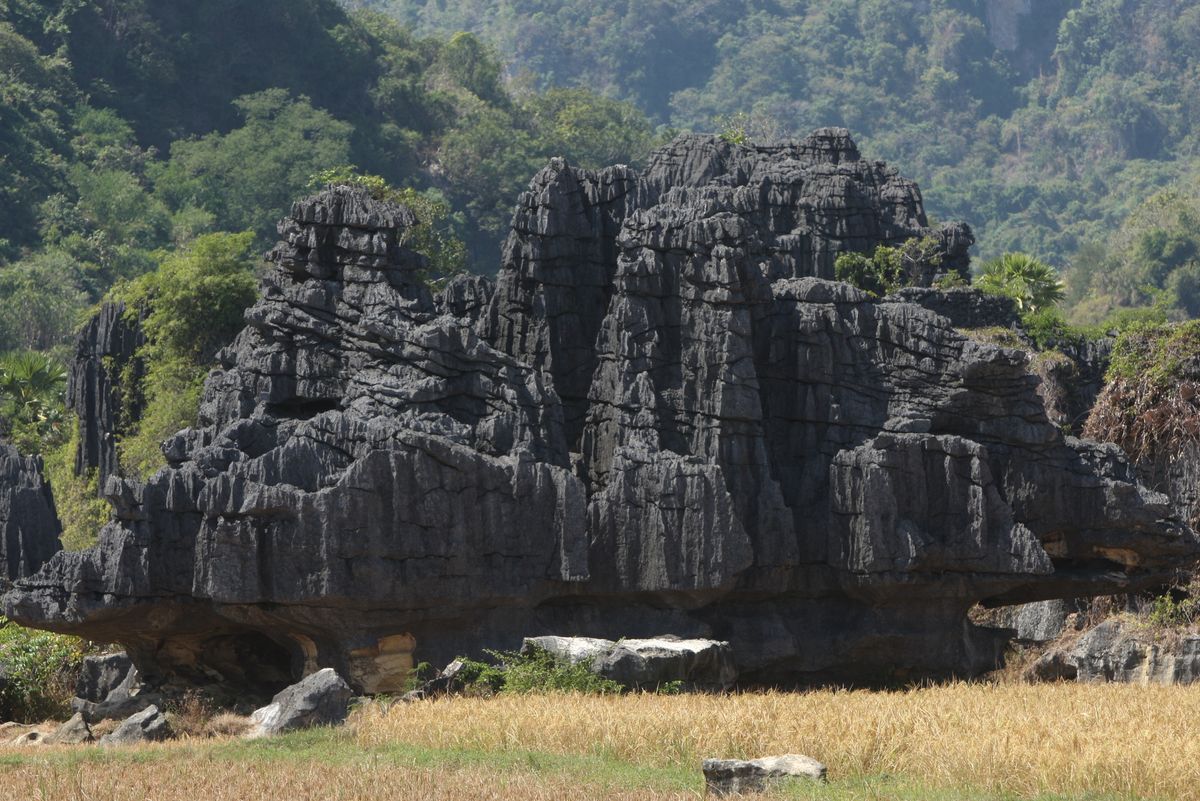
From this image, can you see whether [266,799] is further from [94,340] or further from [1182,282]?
[1182,282]

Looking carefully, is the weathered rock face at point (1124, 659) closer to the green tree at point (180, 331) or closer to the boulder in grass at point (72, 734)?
the boulder in grass at point (72, 734)

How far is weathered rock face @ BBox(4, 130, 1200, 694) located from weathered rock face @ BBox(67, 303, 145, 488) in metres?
12.1

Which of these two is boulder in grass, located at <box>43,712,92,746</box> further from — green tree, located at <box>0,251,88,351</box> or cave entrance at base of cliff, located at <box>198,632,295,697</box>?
green tree, located at <box>0,251,88,351</box>

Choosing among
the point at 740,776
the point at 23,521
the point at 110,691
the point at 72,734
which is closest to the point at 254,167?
the point at 23,521

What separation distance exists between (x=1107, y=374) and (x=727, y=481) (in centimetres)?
969

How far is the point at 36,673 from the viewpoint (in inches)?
1074

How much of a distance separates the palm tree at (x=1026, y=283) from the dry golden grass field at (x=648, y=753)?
23.2 metres

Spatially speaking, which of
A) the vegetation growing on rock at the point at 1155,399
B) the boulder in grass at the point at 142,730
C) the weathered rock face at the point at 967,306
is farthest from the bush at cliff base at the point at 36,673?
the weathered rock face at the point at 967,306

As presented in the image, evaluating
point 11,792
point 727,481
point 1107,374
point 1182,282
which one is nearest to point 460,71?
point 1182,282

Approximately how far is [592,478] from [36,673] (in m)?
7.87

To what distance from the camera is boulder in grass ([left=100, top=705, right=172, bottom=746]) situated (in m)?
22.4

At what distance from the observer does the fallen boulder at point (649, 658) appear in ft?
79.9

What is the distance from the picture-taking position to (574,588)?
2609 cm

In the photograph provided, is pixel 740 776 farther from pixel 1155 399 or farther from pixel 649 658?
pixel 1155 399
